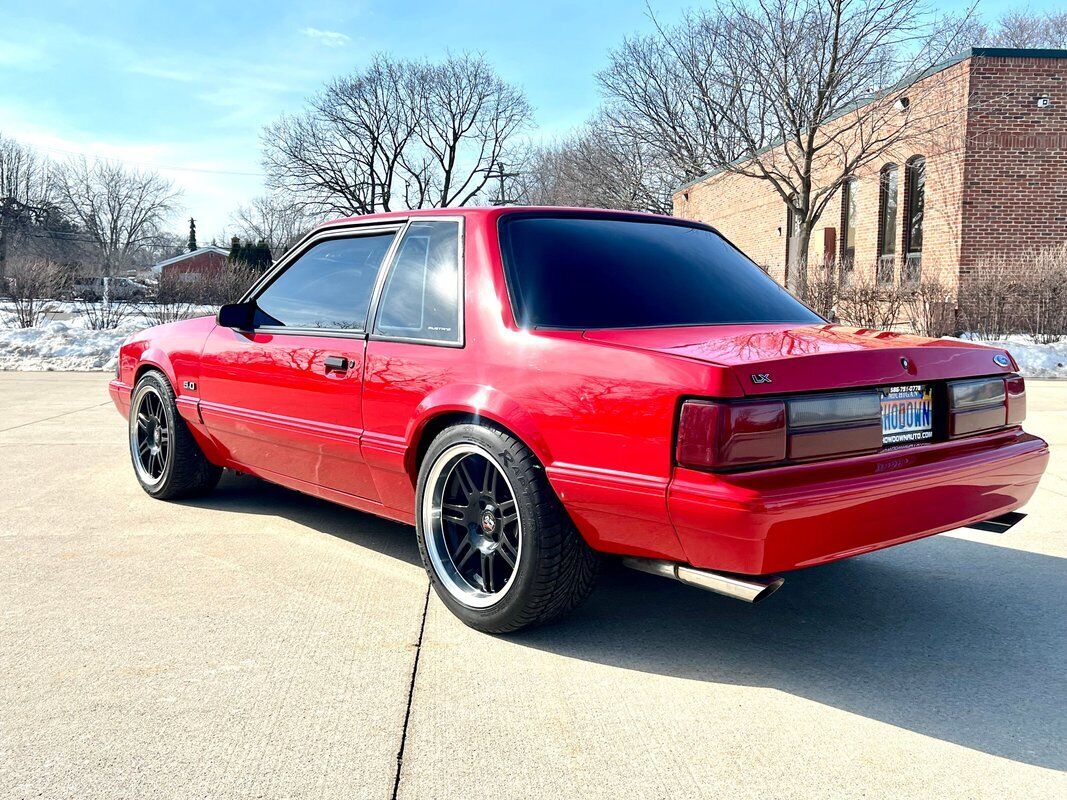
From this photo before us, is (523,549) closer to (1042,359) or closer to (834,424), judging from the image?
(834,424)

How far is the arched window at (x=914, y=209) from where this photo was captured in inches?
762

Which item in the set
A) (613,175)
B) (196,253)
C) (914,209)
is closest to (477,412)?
(914,209)

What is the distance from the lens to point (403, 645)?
3221mm

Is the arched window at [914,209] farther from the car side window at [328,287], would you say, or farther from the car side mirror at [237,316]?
the car side mirror at [237,316]

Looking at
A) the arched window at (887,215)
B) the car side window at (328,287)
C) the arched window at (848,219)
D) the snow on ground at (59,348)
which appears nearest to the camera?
the car side window at (328,287)

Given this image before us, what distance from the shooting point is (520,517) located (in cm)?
307

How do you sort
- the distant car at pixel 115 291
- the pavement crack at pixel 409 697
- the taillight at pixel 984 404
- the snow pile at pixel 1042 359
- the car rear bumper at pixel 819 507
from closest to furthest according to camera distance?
the pavement crack at pixel 409 697 → the car rear bumper at pixel 819 507 → the taillight at pixel 984 404 → the snow pile at pixel 1042 359 → the distant car at pixel 115 291

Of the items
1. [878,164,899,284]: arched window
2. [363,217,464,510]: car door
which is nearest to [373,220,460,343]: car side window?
[363,217,464,510]: car door

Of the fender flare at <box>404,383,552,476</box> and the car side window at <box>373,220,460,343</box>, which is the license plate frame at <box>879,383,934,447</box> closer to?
the fender flare at <box>404,383,552,476</box>

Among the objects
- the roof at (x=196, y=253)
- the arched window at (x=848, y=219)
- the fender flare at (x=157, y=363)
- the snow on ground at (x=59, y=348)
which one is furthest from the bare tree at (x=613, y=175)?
the roof at (x=196, y=253)

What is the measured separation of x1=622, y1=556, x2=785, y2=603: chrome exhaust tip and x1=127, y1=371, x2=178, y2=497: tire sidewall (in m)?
3.17

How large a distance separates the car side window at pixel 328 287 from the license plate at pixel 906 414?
2.05m

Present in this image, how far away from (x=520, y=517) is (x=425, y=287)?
1.10 m

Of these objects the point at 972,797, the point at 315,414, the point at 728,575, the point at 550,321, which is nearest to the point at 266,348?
the point at 315,414
